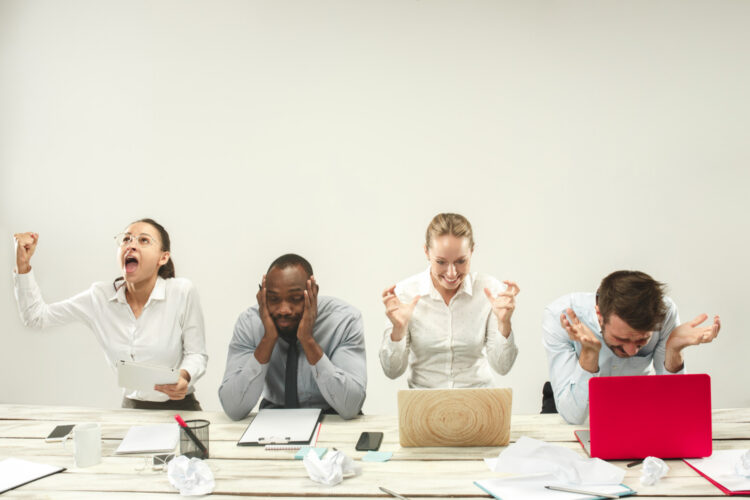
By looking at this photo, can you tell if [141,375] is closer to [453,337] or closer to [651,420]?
[453,337]

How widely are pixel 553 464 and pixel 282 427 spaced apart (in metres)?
0.85

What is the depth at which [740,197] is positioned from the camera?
10.9ft

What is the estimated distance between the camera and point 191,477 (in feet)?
4.76

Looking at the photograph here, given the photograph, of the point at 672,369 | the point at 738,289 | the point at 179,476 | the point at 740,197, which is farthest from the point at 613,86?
the point at 179,476

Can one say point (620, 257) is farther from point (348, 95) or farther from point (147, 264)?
point (147, 264)

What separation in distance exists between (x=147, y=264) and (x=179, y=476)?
1.26m

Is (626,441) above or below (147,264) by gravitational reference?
below

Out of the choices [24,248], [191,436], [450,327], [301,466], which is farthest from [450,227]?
[24,248]

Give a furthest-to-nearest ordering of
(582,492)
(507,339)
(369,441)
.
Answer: (507,339) < (369,441) < (582,492)

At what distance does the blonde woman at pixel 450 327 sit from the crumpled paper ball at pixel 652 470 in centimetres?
93

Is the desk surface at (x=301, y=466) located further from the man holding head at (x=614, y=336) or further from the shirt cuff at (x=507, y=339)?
the shirt cuff at (x=507, y=339)

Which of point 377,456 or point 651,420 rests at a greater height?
point 651,420

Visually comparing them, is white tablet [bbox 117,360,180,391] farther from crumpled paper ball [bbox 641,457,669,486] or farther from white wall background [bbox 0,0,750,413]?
crumpled paper ball [bbox 641,457,669,486]

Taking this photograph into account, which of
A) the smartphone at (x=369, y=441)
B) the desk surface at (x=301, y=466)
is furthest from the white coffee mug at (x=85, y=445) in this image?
the smartphone at (x=369, y=441)
